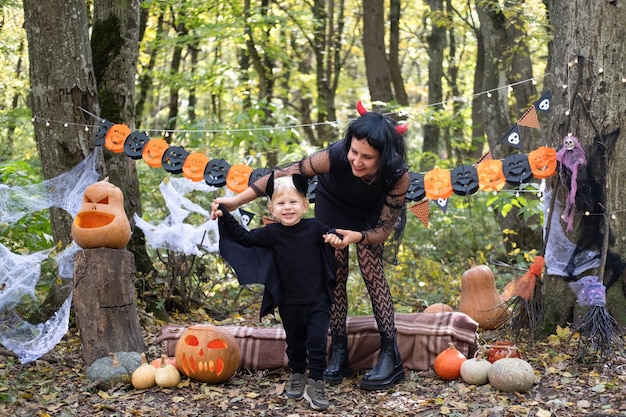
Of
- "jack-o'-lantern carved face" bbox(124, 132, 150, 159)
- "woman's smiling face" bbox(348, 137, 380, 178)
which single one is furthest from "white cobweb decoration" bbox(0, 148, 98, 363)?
"woman's smiling face" bbox(348, 137, 380, 178)

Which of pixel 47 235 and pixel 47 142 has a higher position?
pixel 47 142

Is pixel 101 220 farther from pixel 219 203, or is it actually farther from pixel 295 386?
pixel 295 386

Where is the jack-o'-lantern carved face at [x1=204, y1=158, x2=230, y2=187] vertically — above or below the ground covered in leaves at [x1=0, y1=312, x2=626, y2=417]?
above

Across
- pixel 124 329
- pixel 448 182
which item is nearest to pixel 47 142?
pixel 124 329

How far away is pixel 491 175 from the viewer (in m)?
5.54

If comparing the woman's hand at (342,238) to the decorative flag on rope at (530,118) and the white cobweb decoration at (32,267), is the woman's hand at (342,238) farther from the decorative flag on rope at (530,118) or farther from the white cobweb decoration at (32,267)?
the white cobweb decoration at (32,267)

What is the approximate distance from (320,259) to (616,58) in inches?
107

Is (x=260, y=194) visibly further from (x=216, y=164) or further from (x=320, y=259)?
(x=216, y=164)

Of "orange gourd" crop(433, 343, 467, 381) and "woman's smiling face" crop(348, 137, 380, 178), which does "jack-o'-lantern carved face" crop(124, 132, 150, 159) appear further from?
"orange gourd" crop(433, 343, 467, 381)

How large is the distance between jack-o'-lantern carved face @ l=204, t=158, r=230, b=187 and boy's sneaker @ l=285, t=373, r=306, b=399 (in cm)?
195

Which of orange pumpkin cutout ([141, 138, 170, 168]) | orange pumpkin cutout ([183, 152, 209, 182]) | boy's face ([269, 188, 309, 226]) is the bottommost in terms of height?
boy's face ([269, 188, 309, 226])

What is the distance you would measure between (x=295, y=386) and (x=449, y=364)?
1.07m

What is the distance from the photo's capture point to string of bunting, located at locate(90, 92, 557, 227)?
5448mm

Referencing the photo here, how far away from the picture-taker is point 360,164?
14.7 ft
